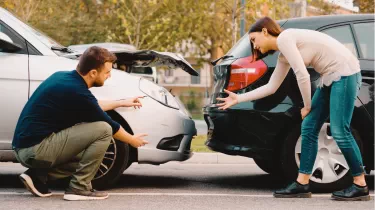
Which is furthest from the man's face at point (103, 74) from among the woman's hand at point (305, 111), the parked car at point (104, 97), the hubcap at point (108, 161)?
the woman's hand at point (305, 111)

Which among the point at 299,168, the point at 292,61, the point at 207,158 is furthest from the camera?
the point at 207,158

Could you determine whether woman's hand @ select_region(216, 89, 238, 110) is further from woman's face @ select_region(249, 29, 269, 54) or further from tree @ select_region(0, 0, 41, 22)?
tree @ select_region(0, 0, 41, 22)

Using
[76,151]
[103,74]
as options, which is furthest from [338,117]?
[76,151]

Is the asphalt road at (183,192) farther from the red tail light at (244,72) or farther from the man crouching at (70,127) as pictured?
the red tail light at (244,72)

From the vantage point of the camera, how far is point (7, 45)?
246 inches

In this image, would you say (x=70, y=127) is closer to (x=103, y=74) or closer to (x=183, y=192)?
(x=103, y=74)

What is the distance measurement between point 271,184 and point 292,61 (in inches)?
74.2

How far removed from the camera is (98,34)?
3369 centimetres

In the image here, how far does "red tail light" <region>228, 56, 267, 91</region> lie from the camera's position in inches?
255

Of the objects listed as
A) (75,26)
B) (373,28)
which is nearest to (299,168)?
(373,28)

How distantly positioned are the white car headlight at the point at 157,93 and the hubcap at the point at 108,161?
554 millimetres

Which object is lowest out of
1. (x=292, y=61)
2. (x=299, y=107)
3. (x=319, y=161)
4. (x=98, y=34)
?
(x=98, y=34)

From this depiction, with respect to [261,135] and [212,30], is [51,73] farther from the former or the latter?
[212,30]

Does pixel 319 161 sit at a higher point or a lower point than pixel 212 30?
higher
